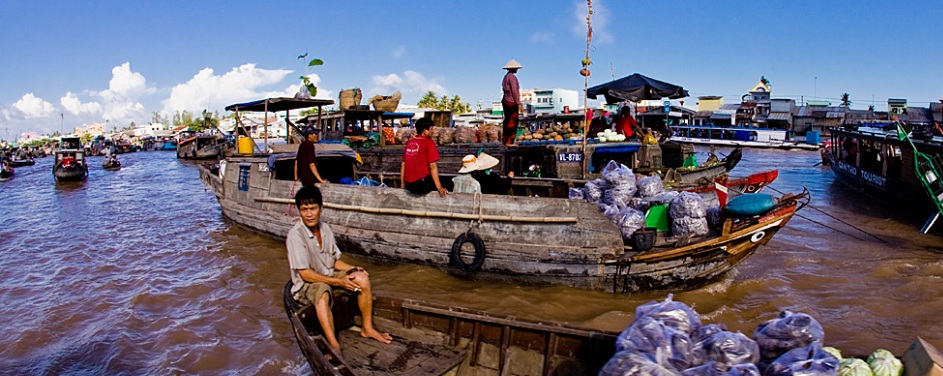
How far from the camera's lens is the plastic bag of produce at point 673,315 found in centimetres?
339

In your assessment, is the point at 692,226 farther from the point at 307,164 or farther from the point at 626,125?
the point at 626,125

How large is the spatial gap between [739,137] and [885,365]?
1746 inches

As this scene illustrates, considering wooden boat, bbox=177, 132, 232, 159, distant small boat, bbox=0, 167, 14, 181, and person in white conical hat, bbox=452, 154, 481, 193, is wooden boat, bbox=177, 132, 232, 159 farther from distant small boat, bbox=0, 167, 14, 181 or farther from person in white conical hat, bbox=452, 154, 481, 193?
person in white conical hat, bbox=452, 154, 481, 193

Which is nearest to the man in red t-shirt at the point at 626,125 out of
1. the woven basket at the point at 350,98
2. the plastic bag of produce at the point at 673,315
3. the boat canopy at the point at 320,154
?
the boat canopy at the point at 320,154

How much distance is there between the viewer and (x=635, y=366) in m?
3.05

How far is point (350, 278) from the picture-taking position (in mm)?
4488

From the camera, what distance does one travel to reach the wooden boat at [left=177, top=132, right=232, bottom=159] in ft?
134

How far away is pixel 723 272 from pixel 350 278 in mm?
4865

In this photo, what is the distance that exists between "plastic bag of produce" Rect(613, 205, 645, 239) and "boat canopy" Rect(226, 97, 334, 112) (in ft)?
24.9

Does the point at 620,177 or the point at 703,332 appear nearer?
the point at 703,332

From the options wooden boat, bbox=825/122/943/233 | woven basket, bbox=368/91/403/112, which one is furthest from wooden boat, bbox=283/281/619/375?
woven basket, bbox=368/91/403/112

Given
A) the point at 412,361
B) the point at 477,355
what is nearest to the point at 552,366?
the point at 477,355

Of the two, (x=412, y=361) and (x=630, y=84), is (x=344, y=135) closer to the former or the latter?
(x=630, y=84)

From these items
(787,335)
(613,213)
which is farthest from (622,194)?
(787,335)
